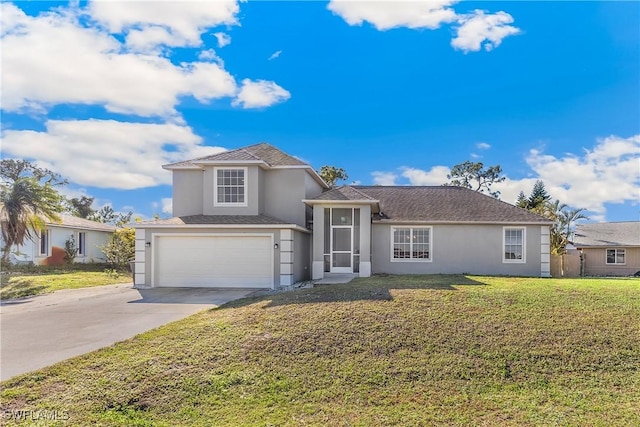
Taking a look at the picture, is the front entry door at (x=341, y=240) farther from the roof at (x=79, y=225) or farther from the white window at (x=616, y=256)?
the white window at (x=616, y=256)

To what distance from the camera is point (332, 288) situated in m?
13.2

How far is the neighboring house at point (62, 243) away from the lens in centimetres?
2608

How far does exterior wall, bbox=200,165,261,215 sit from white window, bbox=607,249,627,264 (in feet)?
89.5

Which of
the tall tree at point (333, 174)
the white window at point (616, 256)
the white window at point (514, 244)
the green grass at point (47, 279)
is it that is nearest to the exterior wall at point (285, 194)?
the green grass at point (47, 279)

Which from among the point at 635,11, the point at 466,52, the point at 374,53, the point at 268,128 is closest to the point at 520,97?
the point at 466,52

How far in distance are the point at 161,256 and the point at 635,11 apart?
18795 millimetres

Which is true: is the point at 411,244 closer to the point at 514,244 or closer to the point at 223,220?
the point at 514,244

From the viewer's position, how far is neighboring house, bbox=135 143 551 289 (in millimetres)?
16969

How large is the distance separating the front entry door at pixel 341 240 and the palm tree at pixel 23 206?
15.3m

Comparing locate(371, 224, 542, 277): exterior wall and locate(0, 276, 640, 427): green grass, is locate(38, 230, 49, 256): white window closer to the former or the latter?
locate(371, 224, 542, 277): exterior wall

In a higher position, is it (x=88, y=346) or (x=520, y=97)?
(x=520, y=97)

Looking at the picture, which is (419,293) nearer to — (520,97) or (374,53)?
(374,53)

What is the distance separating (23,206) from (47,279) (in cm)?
404

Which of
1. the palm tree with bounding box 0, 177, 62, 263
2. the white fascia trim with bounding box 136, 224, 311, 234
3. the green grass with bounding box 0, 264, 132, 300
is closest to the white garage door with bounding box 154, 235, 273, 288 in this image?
the white fascia trim with bounding box 136, 224, 311, 234
